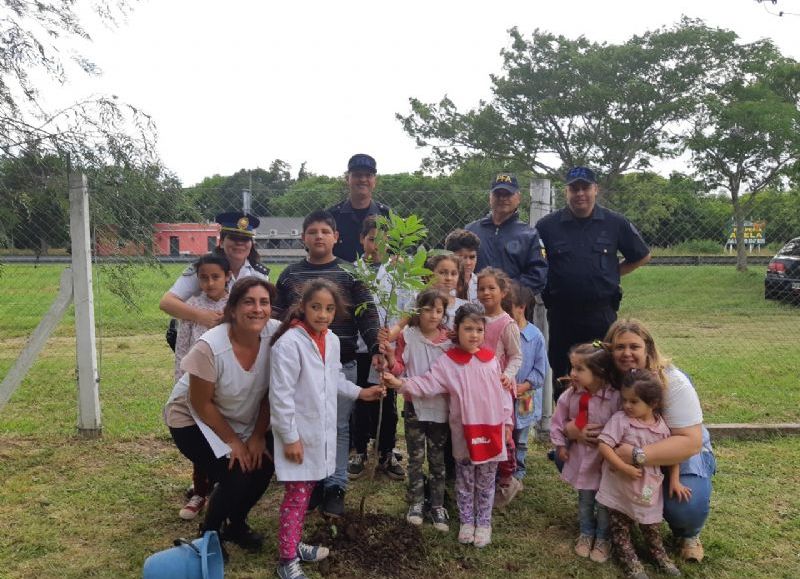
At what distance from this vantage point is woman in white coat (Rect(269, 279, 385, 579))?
120 inches

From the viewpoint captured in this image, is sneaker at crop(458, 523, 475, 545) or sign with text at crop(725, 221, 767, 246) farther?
sign with text at crop(725, 221, 767, 246)

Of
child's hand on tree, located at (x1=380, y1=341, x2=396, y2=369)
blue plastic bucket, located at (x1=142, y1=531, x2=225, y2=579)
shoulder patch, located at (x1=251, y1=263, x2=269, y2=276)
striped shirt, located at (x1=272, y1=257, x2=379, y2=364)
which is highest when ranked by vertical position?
shoulder patch, located at (x1=251, y1=263, x2=269, y2=276)

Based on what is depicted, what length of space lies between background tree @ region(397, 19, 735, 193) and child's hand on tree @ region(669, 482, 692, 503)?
19.3 metres

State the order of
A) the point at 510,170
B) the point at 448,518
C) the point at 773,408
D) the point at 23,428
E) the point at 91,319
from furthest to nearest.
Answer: the point at 510,170 → the point at 773,408 → the point at 23,428 → the point at 91,319 → the point at 448,518

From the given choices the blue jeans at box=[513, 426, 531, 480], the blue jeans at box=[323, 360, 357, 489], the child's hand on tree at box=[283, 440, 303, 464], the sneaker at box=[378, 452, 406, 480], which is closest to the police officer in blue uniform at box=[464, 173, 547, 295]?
the blue jeans at box=[513, 426, 531, 480]

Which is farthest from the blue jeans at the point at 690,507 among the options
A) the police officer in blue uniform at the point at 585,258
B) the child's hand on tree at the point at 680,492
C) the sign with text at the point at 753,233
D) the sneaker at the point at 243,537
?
the sign with text at the point at 753,233

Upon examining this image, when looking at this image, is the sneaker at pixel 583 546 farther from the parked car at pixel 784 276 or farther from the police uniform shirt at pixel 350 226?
the parked car at pixel 784 276

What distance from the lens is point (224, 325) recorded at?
320 centimetres

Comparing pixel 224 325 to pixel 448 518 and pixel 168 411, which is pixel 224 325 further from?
pixel 448 518

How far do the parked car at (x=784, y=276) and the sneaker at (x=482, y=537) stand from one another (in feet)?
28.2

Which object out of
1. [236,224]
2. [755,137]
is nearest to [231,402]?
[236,224]

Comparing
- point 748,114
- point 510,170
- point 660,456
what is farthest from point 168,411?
point 510,170

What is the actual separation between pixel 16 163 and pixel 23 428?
7.26 feet

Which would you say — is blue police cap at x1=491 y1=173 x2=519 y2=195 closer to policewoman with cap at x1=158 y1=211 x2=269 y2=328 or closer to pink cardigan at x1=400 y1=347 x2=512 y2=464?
pink cardigan at x1=400 y1=347 x2=512 y2=464
